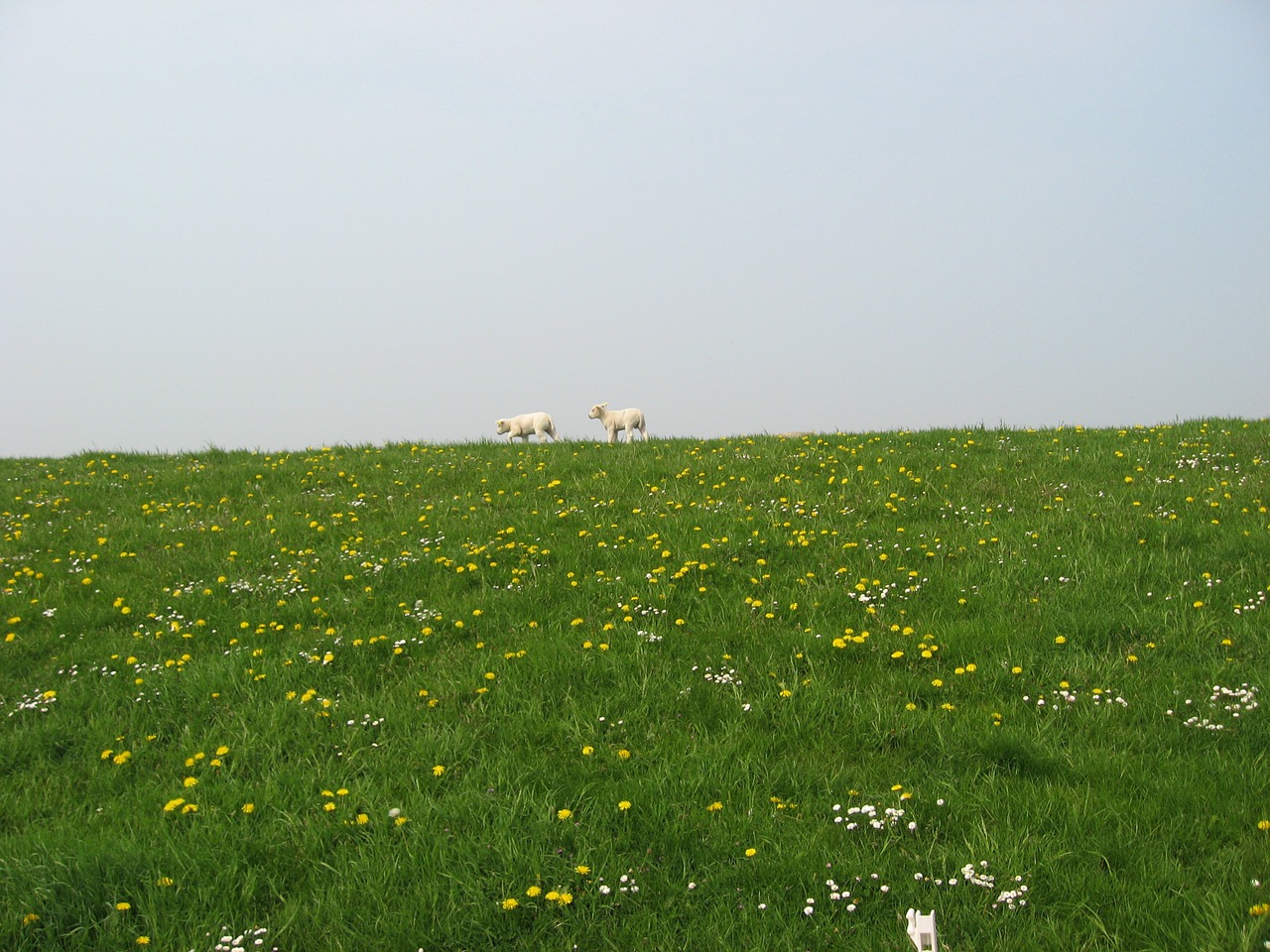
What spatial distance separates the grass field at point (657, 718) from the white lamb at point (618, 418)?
278 inches

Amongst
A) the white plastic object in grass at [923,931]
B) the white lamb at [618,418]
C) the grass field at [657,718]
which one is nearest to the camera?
the white plastic object in grass at [923,931]

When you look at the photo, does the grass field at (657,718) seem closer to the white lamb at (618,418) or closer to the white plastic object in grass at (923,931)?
the white plastic object in grass at (923,931)

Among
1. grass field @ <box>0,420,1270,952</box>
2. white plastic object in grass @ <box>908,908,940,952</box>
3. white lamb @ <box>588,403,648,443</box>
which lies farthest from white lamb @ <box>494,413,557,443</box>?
white plastic object in grass @ <box>908,908,940,952</box>

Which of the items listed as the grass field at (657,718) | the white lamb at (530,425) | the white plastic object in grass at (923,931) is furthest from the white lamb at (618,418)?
the white plastic object in grass at (923,931)

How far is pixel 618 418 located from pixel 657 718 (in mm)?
12826

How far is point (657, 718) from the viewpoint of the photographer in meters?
6.29

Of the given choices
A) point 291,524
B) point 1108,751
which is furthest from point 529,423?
point 1108,751

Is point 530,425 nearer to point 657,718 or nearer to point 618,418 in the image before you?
point 618,418

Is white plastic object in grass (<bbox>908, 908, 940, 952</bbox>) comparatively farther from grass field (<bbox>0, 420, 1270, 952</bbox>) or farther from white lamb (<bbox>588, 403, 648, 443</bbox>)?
white lamb (<bbox>588, 403, 648, 443</bbox>)

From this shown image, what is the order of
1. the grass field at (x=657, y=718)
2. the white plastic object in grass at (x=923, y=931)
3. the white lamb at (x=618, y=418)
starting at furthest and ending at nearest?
1. the white lamb at (x=618, y=418)
2. the grass field at (x=657, y=718)
3. the white plastic object in grass at (x=923, y=931)

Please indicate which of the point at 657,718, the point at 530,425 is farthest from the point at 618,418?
the point at 657,718

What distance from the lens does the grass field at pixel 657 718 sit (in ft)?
14.7

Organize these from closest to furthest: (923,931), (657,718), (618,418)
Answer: (923,931)
(657,718)
(618,418)

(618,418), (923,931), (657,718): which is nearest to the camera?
(923,931)
